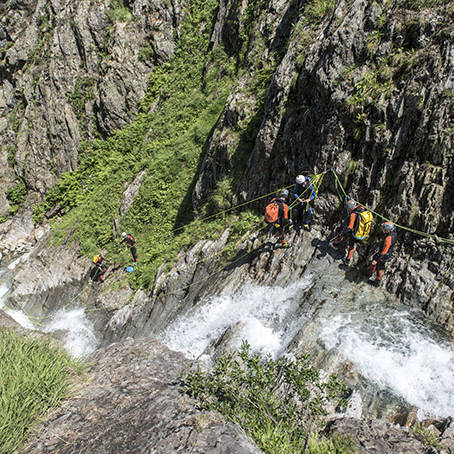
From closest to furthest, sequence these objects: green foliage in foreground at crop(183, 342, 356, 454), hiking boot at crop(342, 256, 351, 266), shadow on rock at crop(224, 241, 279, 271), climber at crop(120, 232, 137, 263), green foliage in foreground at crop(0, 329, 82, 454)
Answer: green foliage in foreground at crop(0, 329, 82, 454), green foliage in foreground at crop(183, 342, 356, 454), hiking boot at crop(342, 256, 351, 266), shadow on rock at crop(224, 241, 279, 271), climber at crop(120, 232, 137, 263)

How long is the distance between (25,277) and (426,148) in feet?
67.3

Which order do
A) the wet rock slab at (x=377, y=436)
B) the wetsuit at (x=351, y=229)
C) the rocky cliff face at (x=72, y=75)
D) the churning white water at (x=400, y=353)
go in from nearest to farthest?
the wet rock slab at (x=377, y=436), the churning white water at (x=400, y=353), the wetsuit at (x=351, y=229), the rocky cliff face at (x=72, y=75)

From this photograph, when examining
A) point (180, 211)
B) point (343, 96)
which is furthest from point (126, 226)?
point (343, 96)

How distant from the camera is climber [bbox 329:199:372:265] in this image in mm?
8391

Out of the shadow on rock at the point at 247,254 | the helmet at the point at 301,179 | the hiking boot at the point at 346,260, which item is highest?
the helmet at the point at 301,179

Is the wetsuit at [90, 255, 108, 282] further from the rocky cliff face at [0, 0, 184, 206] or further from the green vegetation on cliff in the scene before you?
the rocky cliff face at [0, 0, 184, 206]

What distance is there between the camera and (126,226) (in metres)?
17.6

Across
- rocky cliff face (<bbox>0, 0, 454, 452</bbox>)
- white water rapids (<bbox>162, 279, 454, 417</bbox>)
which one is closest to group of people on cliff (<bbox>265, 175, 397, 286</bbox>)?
rocky cliff face (<bbox>0, 0, 454, 452</bbox>)

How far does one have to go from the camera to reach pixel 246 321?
9.17 m

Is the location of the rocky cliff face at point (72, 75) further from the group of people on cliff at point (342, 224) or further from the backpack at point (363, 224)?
the backpack at point (363, 224)

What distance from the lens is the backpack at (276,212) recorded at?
9609mm

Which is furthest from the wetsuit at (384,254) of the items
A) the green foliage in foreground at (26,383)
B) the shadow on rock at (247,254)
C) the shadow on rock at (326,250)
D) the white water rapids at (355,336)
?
the green foliage in foreground at (26,383)

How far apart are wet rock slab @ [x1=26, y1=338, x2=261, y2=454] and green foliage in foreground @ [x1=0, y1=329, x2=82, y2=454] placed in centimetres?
24

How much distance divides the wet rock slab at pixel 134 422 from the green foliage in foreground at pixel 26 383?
24cm
